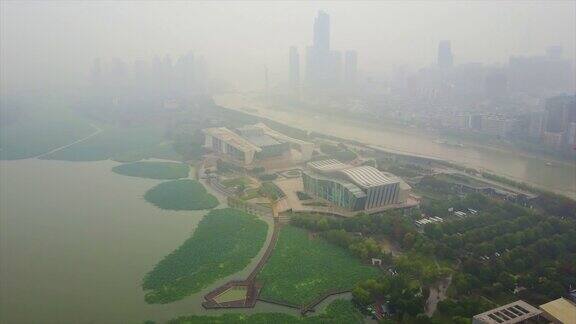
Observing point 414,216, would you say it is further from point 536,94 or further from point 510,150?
point 536,94

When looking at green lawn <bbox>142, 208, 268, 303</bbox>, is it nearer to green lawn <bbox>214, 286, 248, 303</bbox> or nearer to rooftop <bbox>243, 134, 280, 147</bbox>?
green lawn <bbox>214, 286, 248, 303</bbox>

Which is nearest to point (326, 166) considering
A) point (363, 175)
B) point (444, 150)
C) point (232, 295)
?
point (363, 175)

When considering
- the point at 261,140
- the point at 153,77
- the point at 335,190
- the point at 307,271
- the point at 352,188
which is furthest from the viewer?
the point at 153,77

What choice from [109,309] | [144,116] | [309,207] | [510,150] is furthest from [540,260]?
[144,116]

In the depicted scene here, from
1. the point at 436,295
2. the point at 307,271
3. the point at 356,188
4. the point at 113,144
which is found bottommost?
the point at 436,295

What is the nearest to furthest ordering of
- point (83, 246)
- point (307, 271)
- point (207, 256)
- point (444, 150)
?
point (307, 271), point (207, 256), point (83, 246), point (444, 150)

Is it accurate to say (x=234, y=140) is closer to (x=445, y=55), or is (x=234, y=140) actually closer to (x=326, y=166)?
(x=326, y=166)

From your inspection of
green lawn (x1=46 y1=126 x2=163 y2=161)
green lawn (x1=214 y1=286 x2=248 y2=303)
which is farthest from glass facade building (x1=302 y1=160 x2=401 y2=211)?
green lawn (x1=46 y1=126 x2=163 y2=161)
